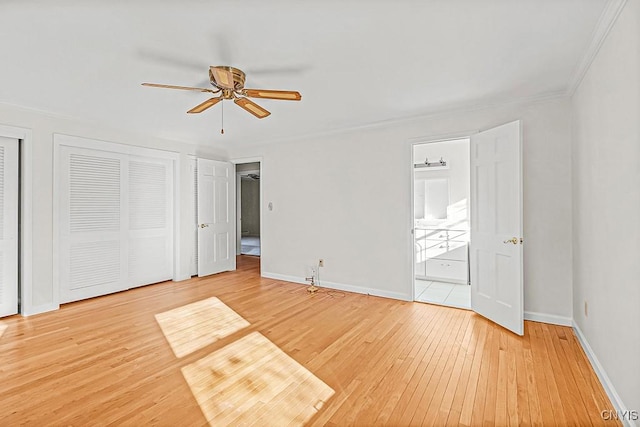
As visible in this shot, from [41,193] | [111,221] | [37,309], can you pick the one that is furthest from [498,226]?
[37,309]

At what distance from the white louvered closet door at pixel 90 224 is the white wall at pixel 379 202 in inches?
86.7

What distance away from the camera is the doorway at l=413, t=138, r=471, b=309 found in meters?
5.08

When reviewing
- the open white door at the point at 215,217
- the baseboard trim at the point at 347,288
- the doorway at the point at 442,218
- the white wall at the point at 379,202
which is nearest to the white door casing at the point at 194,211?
the open white door at the point at 215,217

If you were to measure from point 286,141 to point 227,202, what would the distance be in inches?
69.7

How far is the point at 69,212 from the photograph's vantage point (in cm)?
404

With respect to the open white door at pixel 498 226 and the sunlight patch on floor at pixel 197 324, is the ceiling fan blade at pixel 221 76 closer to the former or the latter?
the sunlight patch on floor at pixel 197 324

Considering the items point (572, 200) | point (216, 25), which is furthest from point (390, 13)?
point (572, 200)

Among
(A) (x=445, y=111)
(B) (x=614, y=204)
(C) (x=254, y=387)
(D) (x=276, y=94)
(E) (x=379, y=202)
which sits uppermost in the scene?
Answer: (A) (x=445, y=111)

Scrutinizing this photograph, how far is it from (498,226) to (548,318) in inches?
44.5

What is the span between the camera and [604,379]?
2137 mm

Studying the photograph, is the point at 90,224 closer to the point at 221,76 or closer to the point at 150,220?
the point at 150,220

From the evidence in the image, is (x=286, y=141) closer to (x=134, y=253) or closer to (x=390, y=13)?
(x=134, y=253)

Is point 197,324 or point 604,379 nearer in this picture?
point 604,379

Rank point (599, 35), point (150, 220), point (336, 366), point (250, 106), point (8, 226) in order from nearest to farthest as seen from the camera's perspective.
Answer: point (599, 35) → point (336, 366) → point (250, 106) → point (8, 226) → point (150, 220)
